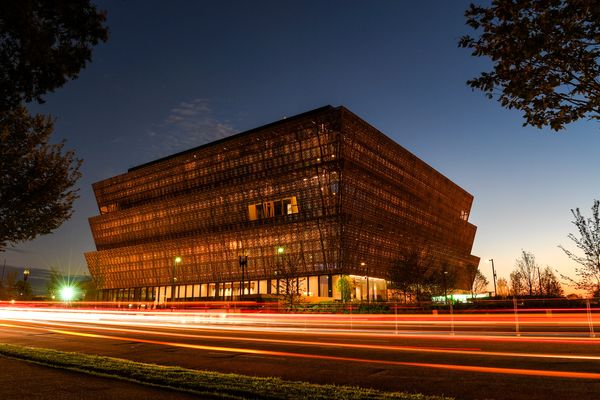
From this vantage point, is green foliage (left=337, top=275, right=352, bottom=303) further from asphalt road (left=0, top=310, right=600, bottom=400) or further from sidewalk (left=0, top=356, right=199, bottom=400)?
sidewalk (left=0, top=356, right=199, bottom=400)

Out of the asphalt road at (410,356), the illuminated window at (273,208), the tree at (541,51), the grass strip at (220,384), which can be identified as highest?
the illuminated window at (273,208)

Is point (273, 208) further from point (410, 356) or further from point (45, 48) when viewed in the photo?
point (45, 48)

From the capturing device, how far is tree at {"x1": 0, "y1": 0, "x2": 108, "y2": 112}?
8712 mm

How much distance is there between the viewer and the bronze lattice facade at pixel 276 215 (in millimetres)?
75875

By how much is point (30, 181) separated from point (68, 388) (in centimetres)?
1150

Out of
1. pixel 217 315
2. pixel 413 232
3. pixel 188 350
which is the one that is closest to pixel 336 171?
pixel 413 232

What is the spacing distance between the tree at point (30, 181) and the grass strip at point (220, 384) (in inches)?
302

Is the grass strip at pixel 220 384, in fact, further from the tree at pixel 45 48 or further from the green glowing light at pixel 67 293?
the green glowing light at pixel 67 293

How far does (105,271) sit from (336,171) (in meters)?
71.6

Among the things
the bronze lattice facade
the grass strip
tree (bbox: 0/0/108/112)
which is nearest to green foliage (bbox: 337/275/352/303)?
the bronze lattice facade

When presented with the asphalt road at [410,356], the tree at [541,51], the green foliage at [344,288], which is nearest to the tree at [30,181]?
the asphalt road at [410,356]

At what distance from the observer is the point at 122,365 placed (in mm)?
12539

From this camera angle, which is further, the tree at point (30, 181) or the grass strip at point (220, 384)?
the tree at point (30, 181)

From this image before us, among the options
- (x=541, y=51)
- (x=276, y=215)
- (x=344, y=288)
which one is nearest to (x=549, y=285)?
(x=344, y=288)
